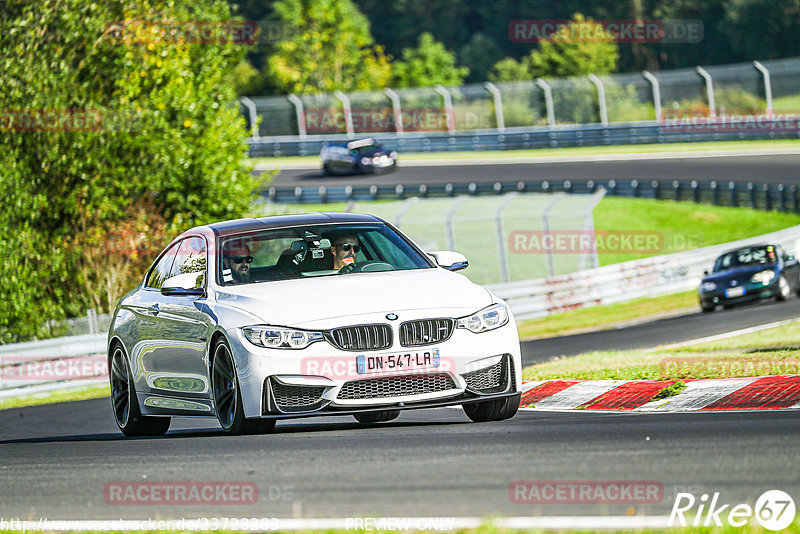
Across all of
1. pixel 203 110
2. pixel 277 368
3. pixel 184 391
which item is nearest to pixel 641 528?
pixel 277 368

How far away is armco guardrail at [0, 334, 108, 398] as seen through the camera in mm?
18438

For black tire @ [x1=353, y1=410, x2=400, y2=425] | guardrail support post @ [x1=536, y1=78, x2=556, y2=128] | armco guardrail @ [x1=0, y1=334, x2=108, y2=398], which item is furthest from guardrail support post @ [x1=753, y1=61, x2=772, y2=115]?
black tire @ [x1=353, y1=410, x2=400, y2=425]

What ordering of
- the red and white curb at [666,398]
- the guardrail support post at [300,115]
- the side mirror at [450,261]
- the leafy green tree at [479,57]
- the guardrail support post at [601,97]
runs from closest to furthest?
the red and white curb at [666,398]
the side mirror at [450,261]
the guardrail support post at [601,97]
the guardrail support post at [300,115]
the leafy green tree at [479,57]

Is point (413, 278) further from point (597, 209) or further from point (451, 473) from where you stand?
point (597, 209)

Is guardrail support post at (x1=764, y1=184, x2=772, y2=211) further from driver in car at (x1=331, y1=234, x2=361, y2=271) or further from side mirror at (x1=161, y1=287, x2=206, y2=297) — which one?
side mirror at (x1=161, y1=287, x2=206, y2=297)

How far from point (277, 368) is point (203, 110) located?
2024 cm

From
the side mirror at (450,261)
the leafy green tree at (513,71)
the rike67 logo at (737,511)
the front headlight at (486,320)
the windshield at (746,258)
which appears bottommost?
the leafy green tree at (513,71)

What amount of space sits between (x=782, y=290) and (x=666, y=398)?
15665mm

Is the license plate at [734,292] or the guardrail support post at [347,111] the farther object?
the guardrail support post at [347,111]

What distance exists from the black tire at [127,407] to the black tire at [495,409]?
2.75m

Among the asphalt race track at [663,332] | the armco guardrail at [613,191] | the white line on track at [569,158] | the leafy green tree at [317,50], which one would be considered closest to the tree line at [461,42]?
the leafy green tree at [317,50]

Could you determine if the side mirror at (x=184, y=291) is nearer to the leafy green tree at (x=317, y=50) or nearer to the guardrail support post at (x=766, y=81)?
the guardrail support post at (x=766, y=81)

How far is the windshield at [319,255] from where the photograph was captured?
9117 mm

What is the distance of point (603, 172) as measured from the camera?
45.7m
